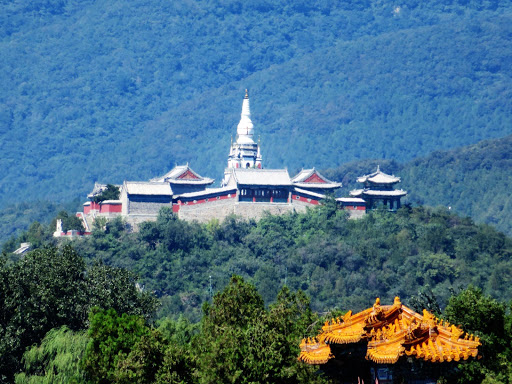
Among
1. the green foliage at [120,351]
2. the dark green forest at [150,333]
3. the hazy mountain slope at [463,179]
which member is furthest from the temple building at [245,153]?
the green foliage at [120,351]

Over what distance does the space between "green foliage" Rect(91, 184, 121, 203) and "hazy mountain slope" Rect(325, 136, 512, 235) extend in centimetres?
4906

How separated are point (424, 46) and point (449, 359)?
183m

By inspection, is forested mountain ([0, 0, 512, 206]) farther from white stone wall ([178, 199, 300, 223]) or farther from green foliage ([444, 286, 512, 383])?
green foliage ([444, 286, 512, 383])

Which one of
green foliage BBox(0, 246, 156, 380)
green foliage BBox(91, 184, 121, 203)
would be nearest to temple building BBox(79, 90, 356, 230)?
green foliage BBox(91, 184, 121, 203)

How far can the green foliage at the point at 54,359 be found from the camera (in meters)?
33.2

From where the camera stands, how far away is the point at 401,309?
2000 centimetres

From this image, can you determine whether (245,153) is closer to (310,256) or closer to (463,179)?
(310,256)

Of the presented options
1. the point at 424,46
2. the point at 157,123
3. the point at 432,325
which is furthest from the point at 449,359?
the point at 424,46

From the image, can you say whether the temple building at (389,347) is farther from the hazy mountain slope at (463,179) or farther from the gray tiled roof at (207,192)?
the hazy mountain slope at (463,179)

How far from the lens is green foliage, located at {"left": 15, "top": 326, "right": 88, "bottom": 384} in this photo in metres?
33.2

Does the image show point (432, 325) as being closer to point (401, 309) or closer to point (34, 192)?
point (401, 309)

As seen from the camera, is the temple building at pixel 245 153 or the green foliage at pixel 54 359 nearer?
the green foliage at pixel 54 359

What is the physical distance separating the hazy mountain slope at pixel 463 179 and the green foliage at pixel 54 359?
290 ft

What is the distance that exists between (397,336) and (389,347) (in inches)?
8.3
